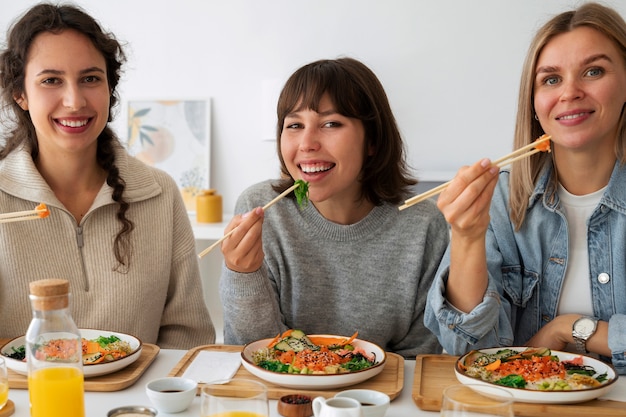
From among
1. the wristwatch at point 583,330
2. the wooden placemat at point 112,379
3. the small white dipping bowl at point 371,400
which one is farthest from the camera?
the wristwatch at point 583,330

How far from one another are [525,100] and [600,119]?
228 millimetres

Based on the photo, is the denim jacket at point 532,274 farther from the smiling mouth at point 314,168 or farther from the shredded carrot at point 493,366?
the smiling mouth at point 314,168

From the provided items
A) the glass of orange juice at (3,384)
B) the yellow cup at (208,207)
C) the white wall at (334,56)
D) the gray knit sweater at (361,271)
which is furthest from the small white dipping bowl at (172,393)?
the white wall at (334,56)

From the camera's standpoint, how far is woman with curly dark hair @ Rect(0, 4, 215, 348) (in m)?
2.16

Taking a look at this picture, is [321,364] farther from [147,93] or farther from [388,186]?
[147,93]

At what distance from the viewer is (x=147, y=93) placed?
5.08m

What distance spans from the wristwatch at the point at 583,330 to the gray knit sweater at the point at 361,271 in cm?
48

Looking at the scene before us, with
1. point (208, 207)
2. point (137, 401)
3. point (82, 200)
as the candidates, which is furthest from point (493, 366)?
point (208, 207)

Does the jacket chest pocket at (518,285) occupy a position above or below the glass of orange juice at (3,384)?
above

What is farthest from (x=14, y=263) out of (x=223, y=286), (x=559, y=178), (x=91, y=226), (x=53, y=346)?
(x=559, y=178)

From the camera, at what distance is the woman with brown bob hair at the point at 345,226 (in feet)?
7.15

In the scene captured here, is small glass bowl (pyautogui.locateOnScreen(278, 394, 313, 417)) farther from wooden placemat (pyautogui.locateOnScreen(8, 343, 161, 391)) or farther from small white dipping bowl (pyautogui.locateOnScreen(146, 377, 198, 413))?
wooden placemat (pyautogui.locateOnScreen(8, 343, 161, 391))

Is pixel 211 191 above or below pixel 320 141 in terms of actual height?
below

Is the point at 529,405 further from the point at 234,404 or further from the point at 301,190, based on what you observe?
the point at 301,190
